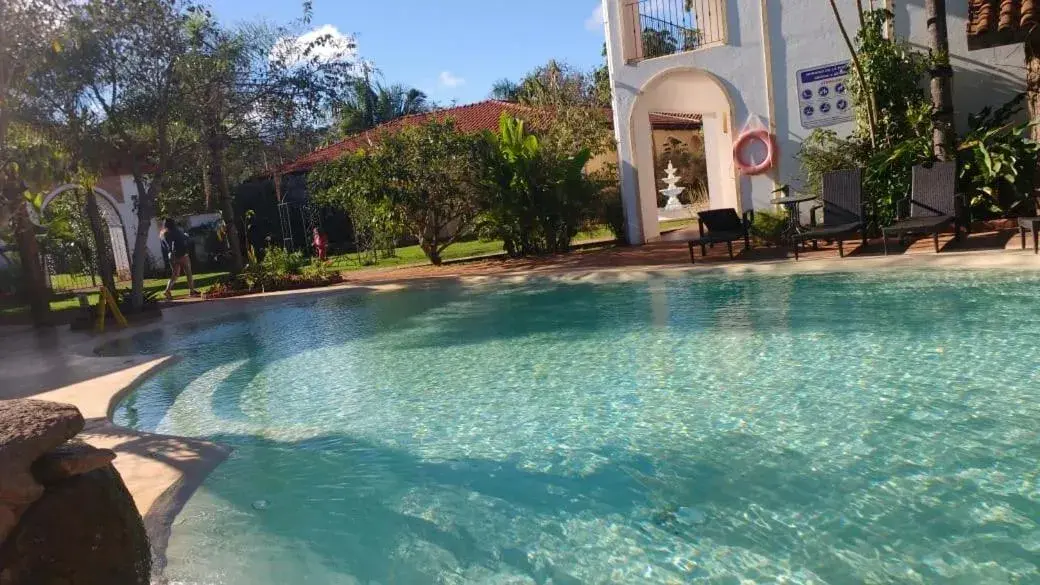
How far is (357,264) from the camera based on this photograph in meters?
21.7

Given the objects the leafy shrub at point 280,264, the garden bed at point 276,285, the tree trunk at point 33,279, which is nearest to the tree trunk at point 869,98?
the garden bed at point 276,285

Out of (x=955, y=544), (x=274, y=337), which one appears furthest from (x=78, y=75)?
(x=955, y=544)

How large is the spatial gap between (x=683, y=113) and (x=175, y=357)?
1526 cm

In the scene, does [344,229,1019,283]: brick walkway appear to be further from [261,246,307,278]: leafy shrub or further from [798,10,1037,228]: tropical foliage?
[261,246,307,278]: leafy shrub

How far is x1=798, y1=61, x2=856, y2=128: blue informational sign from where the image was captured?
15019 mm

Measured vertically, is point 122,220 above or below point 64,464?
above

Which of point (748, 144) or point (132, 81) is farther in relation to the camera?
point (748, 144)

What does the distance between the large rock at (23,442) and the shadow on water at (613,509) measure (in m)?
1.55

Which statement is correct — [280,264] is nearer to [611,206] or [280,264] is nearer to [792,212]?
[611,206]

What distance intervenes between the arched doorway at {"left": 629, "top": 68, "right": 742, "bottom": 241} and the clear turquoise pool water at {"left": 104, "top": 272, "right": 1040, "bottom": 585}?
835cm

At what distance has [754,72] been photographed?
52.4 feet

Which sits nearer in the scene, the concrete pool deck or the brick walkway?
the concrete pool deck

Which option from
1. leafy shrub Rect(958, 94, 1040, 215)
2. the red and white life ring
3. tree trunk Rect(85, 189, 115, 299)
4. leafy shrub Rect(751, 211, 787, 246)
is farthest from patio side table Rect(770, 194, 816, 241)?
tree trunk Rect(85, 189, 115, 299)

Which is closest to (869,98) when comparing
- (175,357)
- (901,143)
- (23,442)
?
(901,143)
